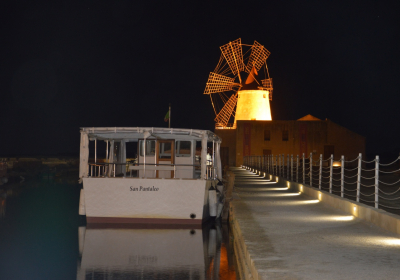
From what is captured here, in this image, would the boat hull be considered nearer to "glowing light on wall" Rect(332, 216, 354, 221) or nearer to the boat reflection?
the boat reflection

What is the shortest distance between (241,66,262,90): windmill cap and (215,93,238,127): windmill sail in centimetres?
241

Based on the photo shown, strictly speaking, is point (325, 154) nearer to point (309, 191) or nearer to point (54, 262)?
point (309, 191)

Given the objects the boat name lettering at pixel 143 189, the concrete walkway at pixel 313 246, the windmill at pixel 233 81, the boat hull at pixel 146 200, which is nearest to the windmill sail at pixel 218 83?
the windmill at pixel 233 81

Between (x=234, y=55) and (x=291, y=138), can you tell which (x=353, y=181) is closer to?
(x=291, y=138)

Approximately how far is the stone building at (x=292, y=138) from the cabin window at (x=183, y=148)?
1172 inches

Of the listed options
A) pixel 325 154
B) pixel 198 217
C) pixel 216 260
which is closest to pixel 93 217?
pixel 198 217

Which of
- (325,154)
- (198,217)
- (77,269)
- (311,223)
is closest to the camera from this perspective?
(311,223)

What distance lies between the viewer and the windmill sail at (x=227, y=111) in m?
51.8

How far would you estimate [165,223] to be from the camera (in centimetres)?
1400

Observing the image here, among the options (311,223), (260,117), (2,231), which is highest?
(260,117)

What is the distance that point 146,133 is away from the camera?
1416cm

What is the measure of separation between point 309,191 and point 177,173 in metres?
4.12

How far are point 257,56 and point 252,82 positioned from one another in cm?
426

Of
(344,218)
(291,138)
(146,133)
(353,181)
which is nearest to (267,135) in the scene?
(291,138)
